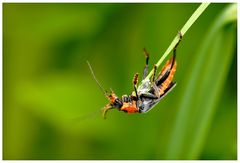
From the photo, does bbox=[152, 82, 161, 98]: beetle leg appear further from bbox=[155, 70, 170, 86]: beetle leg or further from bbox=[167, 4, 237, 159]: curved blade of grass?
bbox=[167, 4, 237, 159]: curved blade of grass

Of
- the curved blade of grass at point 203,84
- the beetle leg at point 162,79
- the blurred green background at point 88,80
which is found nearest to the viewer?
the curved blade of grass at point 203,84

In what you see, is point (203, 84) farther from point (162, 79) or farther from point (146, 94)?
point (146, 94)

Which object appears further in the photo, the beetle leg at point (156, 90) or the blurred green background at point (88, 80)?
Result: the blurred green background at point (88, 80)

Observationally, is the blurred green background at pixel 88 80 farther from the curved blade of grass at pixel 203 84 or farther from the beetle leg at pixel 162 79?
the curved blade of grass at pixel 203 84

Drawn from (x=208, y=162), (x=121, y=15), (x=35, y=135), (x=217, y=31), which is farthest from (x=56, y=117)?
(x=217, y=31)

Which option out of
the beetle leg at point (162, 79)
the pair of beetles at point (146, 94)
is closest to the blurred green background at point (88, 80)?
the pair of beetles at point (146, 94)

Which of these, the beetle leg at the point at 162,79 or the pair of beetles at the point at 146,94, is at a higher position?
the beetle leg at the point at 162,79

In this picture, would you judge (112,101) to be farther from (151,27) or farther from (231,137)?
(231,137)
